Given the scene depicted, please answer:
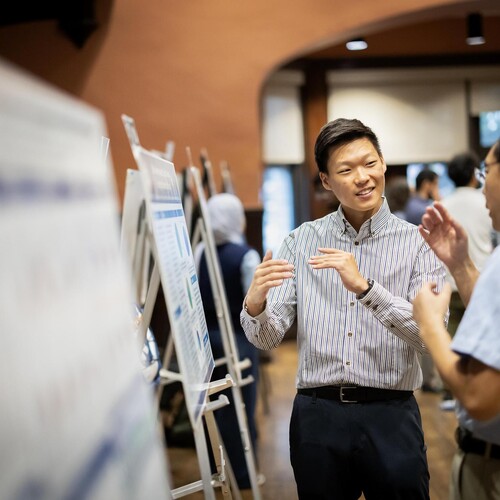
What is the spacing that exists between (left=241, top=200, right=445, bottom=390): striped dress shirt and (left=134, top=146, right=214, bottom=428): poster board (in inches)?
6.7

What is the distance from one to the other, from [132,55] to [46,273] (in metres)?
5.47

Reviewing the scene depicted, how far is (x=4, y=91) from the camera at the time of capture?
2.74ft

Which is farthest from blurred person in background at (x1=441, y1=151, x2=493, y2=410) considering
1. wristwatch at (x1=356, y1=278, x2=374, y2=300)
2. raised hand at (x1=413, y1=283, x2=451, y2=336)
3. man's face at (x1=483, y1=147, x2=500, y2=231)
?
raised hand at (x1=413, y1=283, x2=451, y2=336)

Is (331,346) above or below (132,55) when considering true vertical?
below

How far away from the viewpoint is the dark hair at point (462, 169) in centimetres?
450

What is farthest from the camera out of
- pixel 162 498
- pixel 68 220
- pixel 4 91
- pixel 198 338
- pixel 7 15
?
pixel 7 15

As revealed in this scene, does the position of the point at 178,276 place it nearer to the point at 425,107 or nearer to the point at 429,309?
the point at 429,309

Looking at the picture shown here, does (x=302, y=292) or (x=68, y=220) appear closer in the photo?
(x=68, y=220)

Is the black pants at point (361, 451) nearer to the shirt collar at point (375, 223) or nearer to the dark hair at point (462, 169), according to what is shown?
the shirt collar at point (375, 223)

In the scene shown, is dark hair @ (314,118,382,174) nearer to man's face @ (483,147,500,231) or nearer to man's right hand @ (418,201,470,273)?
man's right hand @ (418,201,470,273)

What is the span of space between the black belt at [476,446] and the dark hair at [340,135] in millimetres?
799

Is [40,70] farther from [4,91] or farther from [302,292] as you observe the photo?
[4,91]

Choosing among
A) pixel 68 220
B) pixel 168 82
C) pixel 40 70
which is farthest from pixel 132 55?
pixel 68 220

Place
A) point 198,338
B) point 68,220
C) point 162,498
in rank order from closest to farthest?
point 68,220 → point 162,498 → point 198,338
